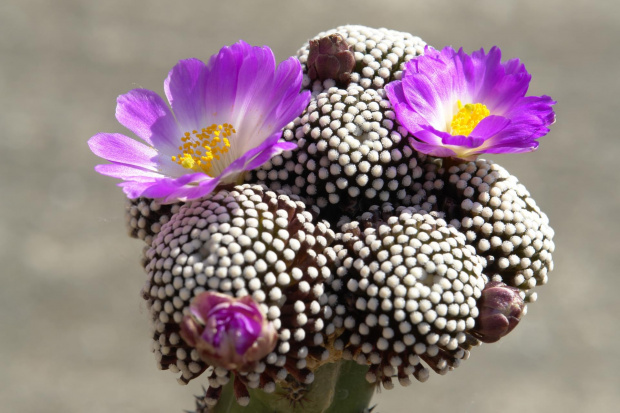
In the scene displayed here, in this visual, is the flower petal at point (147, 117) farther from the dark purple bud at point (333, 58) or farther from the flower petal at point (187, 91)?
the dark purple bud at point (333, 58)

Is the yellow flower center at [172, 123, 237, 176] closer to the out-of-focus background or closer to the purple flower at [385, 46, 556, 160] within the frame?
the purple flower at [385, 46, 556, 160]

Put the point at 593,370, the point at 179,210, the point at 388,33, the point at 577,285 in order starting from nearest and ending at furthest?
the point at 179,210 < the point at 388,33 < the point at 593,370 < the point at 577,285

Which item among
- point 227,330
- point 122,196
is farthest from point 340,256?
point 122,196

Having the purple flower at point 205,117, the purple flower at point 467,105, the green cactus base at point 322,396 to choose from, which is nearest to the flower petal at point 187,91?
the purple flower at point 205,117

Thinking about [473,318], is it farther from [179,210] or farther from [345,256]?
[179,210]

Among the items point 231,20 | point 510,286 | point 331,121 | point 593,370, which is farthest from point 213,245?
point 231,20

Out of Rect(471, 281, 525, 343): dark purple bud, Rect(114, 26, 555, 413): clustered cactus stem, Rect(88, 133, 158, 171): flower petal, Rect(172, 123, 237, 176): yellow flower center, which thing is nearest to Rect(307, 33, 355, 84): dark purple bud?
Rect(114, 26, 555, 413): clustered cactus stem
